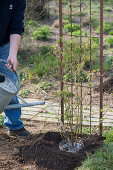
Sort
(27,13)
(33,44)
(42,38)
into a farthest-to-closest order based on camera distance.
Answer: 1. (42,38)
2. (33,44)
3. (27,13)

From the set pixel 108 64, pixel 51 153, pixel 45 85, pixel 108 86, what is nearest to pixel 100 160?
pixel 51 153

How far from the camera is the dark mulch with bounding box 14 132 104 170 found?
295 centimetres

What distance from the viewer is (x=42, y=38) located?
823 centimetres

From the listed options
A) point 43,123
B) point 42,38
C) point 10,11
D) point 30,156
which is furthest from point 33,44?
point 30,156

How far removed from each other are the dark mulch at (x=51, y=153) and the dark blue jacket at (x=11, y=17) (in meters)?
1.17

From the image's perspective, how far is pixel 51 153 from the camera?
3.09 metres

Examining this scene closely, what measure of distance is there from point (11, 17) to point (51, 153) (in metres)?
1.49

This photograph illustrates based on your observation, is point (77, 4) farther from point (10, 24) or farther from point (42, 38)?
point (10, 24)

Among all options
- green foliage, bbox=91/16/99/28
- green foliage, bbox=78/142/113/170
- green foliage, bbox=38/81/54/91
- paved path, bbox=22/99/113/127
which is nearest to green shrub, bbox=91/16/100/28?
green foliage, bbox=91/16/99/28

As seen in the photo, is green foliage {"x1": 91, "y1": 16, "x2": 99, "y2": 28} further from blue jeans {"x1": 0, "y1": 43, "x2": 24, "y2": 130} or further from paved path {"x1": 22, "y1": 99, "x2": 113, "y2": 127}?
blue jeans {"x1": 0, "y1": 43, "x2": 24, "y2": 130}

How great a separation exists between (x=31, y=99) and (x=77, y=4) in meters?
8.27

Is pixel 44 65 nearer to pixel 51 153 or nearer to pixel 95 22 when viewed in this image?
pixel 51 153

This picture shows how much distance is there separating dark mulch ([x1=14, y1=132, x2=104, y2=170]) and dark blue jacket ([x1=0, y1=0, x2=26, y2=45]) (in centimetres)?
117

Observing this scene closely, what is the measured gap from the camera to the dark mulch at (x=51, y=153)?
295 cm
